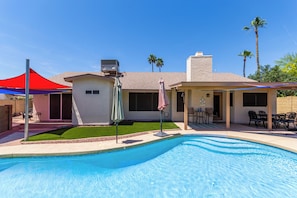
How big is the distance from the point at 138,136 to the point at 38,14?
11.8 meters

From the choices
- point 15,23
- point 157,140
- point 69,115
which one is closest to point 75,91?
point 69,115

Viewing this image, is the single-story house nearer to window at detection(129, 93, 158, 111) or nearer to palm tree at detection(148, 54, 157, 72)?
window at detection(129, 93, 158, 111)

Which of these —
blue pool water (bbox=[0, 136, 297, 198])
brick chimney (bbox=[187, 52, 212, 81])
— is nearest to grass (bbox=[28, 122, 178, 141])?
blue pool water (bbox=[0, 136, 297, 198])

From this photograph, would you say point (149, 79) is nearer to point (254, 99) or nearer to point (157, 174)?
point (254, 99)

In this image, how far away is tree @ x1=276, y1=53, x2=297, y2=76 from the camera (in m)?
23.6

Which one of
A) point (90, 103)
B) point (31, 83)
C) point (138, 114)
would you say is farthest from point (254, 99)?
point (31, 83)

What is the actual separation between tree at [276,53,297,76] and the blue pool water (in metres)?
25.1

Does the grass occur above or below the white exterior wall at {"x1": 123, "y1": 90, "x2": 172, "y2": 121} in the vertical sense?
below

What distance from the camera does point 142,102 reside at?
46.8ft

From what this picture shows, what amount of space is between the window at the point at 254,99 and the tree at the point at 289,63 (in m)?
16.6

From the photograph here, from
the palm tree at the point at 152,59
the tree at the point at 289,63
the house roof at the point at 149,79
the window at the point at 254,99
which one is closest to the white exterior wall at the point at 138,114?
the house roof at the point at 149,79

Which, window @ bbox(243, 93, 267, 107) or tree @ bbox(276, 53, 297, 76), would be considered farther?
tree @ bbox(276, 53, 297, 76)

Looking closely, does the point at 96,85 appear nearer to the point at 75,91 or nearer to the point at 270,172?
the point at 75,91

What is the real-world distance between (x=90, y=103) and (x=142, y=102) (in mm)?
4811
